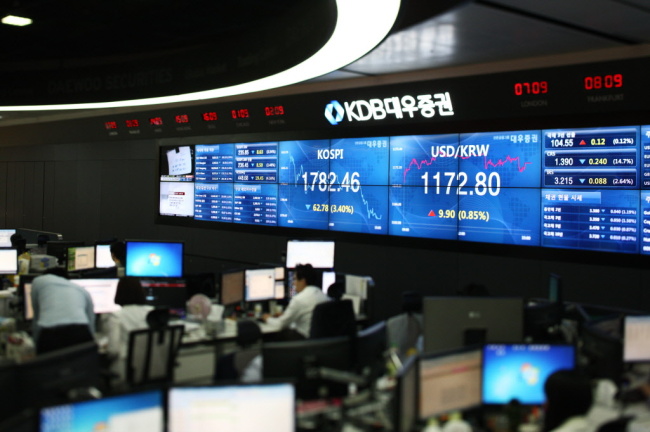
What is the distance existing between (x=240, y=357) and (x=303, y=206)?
5.37 metres

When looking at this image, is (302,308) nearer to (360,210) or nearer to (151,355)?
(151,355)

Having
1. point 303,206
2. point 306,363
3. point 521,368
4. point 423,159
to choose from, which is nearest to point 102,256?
point 303,206

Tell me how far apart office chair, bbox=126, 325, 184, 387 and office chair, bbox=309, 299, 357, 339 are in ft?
3.12

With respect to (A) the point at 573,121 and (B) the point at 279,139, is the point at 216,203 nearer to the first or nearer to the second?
(B) the point at 279,139

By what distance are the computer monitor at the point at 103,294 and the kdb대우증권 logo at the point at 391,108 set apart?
3.49 m

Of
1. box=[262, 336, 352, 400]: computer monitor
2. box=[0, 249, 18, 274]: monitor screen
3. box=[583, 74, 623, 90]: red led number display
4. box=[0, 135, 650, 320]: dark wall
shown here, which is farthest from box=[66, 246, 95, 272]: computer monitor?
box=[583, 74, 623, 90]: red led number display

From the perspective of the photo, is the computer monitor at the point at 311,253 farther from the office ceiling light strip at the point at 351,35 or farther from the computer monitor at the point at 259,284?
the office ceiling light strip at the point at 351,35

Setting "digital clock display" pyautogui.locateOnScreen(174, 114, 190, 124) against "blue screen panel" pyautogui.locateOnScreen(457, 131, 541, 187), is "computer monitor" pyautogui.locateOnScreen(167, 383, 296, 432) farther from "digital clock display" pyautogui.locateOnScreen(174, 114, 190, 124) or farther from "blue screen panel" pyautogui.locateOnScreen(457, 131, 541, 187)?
"digital clock display" pyautogui.locateOnScreen(174, 114, 190, 124)

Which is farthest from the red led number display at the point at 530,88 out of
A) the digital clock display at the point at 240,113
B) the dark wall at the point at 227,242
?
the digital clock display at the point at 240,113

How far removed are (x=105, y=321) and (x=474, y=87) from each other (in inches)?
157

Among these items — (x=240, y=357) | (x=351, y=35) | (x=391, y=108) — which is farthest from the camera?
(x=391, y=108)

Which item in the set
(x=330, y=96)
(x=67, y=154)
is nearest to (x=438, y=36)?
(x=330, y=96)

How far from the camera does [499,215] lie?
22.2ft

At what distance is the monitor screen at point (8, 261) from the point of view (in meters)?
7.61
